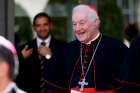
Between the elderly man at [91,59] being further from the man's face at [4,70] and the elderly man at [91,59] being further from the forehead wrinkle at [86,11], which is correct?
the man's face at [4,70]

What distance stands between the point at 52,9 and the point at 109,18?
237cm

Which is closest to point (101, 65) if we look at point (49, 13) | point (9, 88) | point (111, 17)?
point (9, 88)

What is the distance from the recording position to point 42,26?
7.25 meters

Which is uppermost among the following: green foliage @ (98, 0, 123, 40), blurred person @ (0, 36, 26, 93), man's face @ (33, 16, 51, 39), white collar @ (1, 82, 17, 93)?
blurred person @ (0, 36, 26, 93)

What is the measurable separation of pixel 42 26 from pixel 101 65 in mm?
1627

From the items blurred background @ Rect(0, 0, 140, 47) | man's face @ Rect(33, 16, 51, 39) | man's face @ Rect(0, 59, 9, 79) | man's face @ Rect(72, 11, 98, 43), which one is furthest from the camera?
blurred background @ Rect(0, 0, 140, 47)

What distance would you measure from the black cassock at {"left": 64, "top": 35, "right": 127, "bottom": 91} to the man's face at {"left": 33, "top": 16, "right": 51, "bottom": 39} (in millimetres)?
1287

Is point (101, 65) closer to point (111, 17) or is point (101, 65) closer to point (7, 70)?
point (7, 70)

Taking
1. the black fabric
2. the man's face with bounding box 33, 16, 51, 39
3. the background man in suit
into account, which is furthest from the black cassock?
the man's face with bounding box 33, 16, 51, 39

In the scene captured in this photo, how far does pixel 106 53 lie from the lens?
5.87 m

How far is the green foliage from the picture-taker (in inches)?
463

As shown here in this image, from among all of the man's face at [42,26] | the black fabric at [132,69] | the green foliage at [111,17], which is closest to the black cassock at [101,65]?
the black fabric at [132,69]

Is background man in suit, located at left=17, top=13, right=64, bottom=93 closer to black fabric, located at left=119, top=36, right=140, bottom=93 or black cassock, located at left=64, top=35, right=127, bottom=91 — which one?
black cassock, located at left=64, top=35, right=127, bottom=91

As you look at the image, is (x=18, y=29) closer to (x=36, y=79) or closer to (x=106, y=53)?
(x=36, y=79)
